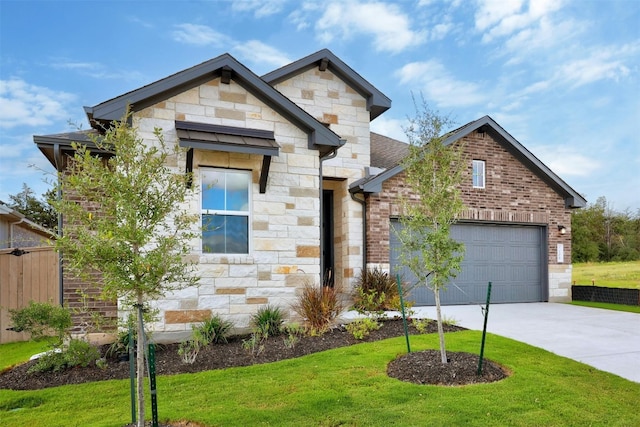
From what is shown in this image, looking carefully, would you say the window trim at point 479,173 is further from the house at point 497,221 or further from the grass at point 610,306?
the grass at point 610,306

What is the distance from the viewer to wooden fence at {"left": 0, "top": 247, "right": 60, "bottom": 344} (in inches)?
396

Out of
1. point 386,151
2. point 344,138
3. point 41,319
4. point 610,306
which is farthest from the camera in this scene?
point 386,151

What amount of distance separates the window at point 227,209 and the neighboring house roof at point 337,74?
14.7 feet

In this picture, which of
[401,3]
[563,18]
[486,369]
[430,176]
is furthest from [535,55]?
[486,369]

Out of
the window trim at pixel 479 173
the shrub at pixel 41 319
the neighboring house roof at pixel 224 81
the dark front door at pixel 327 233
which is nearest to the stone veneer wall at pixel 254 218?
the neighboring house roof at pixel 224 81

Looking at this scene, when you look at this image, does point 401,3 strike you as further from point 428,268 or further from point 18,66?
point 18,66

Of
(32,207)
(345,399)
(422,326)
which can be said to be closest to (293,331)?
(422,326)

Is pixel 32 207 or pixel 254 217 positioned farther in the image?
pixel 32 207

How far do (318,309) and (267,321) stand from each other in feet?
3.09

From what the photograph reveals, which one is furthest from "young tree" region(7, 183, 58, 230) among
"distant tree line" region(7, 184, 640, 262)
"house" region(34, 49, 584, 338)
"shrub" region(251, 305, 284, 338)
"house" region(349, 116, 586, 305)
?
"shrub" region(251, 305, 284, 338)

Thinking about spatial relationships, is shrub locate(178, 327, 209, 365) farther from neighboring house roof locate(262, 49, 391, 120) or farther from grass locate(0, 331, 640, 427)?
neighboring house roof locate(262, 49, 391, 120)

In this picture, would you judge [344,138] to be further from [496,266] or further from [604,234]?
[604,234]

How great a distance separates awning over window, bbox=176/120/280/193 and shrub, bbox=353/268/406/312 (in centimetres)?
397

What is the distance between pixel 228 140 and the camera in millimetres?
8133
